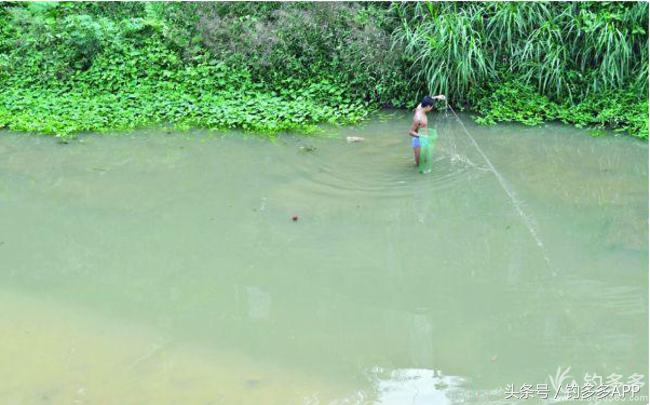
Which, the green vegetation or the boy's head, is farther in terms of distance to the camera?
the green vegetation

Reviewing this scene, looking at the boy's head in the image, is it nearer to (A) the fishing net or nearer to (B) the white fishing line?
(A) the fishing net

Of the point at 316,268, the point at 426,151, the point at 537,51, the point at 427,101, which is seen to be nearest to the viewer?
the point at 316,268

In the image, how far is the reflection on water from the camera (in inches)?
208

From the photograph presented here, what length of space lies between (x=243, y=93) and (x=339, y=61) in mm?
1408

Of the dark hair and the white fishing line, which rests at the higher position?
the dark hair

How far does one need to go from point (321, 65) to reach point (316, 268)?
473cm

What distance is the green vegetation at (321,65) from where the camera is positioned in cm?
948

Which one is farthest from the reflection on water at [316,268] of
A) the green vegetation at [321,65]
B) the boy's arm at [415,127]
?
the green vegetation at [321,65]

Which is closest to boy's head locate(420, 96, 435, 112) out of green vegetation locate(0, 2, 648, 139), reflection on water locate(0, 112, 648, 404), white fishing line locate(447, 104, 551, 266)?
reflection on water locate(0, 112, 648, 404)

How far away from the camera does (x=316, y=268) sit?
648 centimetres

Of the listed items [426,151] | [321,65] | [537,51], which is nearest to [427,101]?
[426,151]

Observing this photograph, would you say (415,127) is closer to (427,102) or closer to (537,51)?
(427,102)

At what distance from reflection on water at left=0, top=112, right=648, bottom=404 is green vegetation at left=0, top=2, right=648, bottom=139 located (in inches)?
26.8

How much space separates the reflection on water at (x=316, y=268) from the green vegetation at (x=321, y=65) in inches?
26.8
